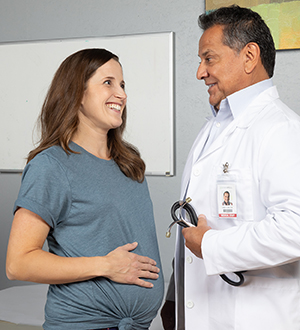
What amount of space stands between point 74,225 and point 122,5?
91.2 inches

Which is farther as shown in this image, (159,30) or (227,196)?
(159,30)

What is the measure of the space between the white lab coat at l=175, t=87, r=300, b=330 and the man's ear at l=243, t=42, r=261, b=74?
10 cm

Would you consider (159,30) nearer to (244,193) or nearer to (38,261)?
(244,193)

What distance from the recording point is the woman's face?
138 centimetres

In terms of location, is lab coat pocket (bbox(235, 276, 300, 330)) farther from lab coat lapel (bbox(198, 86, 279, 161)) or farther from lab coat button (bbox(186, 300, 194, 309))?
lab coat lapel (bbox(198, 86, 279, 161))

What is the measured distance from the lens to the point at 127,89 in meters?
3.01

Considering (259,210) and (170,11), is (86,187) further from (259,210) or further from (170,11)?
(170,11)

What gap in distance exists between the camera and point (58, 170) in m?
1.19

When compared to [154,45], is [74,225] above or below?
below

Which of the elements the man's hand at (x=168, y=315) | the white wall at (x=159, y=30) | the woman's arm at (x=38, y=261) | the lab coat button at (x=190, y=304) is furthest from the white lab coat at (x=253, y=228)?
the white wall at (x=159, y=30)

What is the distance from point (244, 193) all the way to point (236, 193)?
0.03 m

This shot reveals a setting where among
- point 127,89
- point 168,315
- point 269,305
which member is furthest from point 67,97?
point 127,89

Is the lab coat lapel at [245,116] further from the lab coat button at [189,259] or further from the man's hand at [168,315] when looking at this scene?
the man's hand at [168,315]

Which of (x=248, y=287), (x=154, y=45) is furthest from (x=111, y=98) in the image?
(x=154, y=45)
